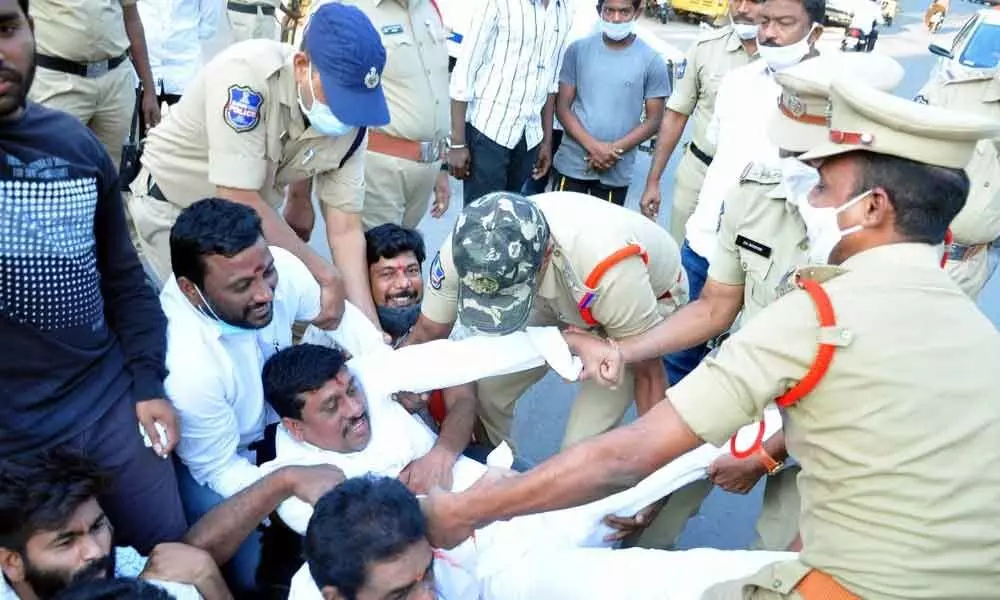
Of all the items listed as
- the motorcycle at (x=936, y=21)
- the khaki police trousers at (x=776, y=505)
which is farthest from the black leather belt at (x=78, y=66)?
the motorcycle at (x=936, y=21)

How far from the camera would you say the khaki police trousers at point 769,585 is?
1448 mm

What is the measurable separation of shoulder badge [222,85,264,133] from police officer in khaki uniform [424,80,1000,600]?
171 centimetres

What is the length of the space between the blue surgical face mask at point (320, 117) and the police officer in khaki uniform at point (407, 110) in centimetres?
97

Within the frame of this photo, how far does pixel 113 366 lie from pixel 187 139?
99cm

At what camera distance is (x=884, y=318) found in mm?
1288

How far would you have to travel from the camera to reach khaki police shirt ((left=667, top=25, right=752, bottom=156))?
12.1 ft

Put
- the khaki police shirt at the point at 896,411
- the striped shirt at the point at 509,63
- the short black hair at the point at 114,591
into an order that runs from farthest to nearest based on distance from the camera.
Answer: the striped shirt at the point at 509,63
the short black hair at the point at 114,591
the khaki police shirt at the point at 896,411

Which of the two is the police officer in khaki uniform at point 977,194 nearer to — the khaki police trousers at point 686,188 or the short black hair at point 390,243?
the khaki police trousers at point 686,188

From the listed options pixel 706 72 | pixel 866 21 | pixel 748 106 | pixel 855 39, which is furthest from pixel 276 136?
pixel 866 21

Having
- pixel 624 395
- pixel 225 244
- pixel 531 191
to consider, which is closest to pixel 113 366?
pixel 225 244

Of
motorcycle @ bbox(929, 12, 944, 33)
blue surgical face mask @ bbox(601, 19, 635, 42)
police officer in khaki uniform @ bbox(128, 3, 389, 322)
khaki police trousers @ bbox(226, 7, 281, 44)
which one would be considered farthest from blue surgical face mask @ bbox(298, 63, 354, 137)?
motorcycle @ bbox(929, 12, 944, 33)

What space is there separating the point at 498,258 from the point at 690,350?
1409 millimetres

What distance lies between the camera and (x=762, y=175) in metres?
2.37

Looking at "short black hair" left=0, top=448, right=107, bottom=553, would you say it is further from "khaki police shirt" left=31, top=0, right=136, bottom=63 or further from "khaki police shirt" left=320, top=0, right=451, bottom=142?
"khaki police shirt" left=31, top=0, right=136, bottom=63
